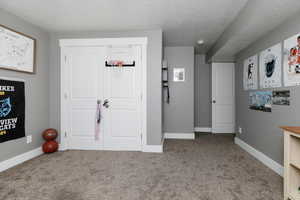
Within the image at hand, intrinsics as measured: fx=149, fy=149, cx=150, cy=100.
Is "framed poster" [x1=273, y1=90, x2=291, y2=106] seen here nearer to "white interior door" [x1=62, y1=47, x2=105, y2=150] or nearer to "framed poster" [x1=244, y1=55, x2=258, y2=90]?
"framed poster" [x1=244, y1=55, x2=258, y2=90]

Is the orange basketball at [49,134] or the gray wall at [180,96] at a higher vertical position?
the gray wall at [180,96]

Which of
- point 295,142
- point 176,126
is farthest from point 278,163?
point 176,126

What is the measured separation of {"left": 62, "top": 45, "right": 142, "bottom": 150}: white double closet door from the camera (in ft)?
9.87

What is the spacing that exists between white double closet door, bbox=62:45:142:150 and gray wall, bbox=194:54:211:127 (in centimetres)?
250

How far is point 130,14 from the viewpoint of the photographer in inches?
94.3

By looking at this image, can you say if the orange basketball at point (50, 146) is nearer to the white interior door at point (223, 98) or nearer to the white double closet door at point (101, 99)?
the white double closet door at point (101, 99)

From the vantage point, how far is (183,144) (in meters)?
3.45

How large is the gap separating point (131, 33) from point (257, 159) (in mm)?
3268

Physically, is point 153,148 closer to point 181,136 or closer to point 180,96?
point 181,136

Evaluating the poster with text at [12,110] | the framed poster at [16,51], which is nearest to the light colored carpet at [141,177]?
the poster with text at [12,110]

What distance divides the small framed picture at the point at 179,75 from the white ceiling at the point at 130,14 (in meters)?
1.08

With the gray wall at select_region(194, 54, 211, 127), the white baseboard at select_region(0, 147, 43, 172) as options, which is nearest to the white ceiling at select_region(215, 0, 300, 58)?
the gray wall at select_region(194, 54, 211, 127)

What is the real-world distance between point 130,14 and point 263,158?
319 centimetres

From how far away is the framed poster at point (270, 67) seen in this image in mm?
2129
